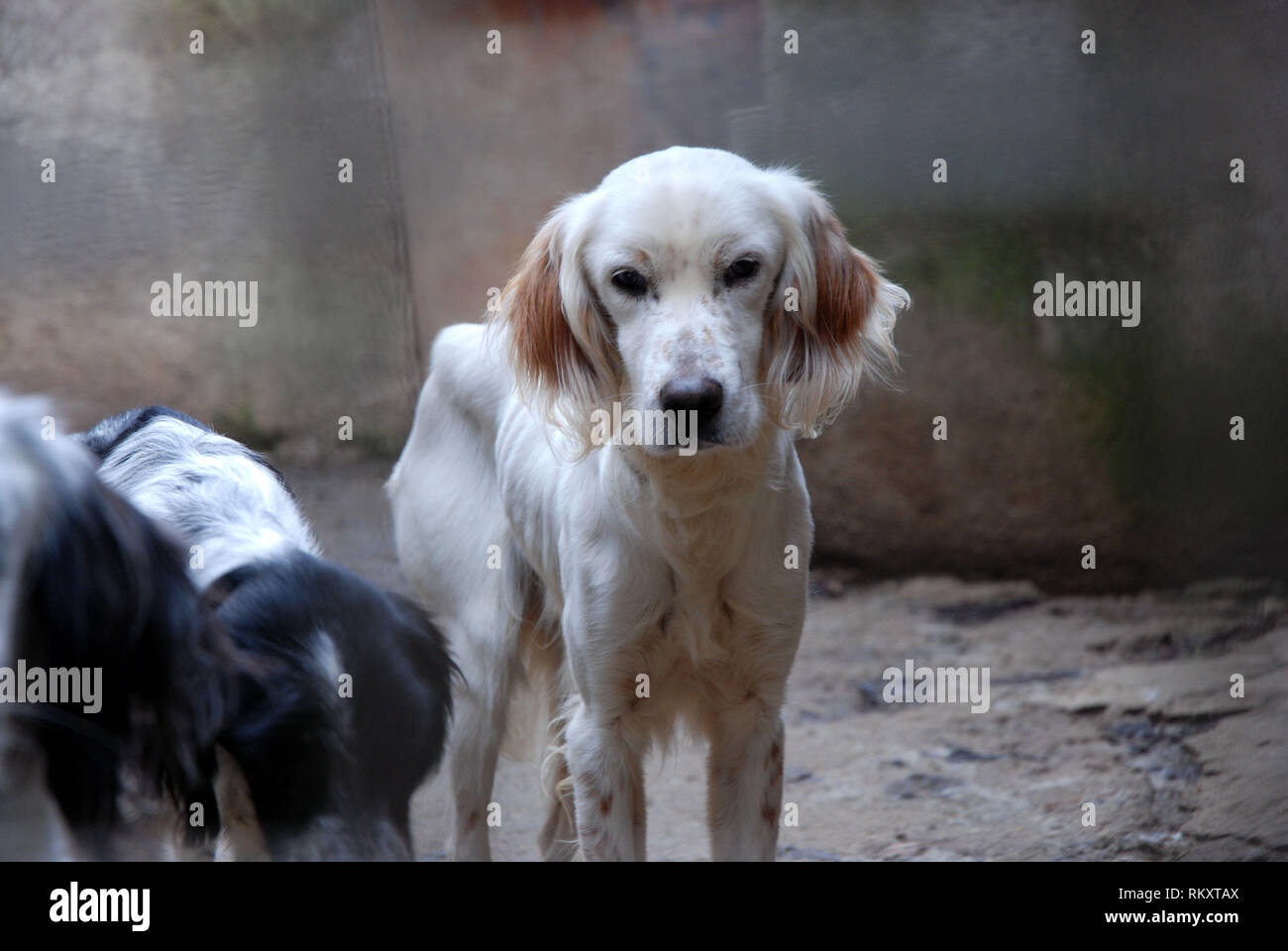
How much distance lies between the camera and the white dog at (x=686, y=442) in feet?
7.29

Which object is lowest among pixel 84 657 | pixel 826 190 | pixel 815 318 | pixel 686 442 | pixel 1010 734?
pixel 1010 734

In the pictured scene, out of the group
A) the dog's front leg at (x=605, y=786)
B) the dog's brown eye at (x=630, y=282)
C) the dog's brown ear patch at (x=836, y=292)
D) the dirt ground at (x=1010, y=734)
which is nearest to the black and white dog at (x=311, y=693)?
the dirt ground at (x=1010, y=734)

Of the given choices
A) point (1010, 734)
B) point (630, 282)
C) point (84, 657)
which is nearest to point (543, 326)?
point (630, 282)

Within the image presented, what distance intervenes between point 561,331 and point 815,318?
506 mm

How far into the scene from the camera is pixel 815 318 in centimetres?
244

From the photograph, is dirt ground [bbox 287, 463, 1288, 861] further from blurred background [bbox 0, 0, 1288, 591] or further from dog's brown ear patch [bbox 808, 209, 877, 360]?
dog's brown ear patch [bbox 808, 209, 877, 360]

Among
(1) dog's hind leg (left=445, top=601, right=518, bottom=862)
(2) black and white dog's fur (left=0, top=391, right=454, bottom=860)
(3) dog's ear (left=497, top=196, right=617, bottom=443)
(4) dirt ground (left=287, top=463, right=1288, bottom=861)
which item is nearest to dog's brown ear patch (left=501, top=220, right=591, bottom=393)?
(3) dog's ear (left=497, top=196, right=617, bottom=443)

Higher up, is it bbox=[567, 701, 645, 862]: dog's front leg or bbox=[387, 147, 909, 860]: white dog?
bbox=[387, 147, 909, 860]: white dog

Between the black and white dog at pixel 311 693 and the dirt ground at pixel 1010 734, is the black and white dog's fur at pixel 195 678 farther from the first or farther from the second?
the dirt ground at pixel 1010 734

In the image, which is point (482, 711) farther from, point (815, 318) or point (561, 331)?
point (815, 318)

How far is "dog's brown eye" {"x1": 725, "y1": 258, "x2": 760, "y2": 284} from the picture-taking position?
224 cm

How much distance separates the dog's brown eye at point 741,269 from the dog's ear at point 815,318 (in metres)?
0.13

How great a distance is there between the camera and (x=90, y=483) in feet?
5.43
